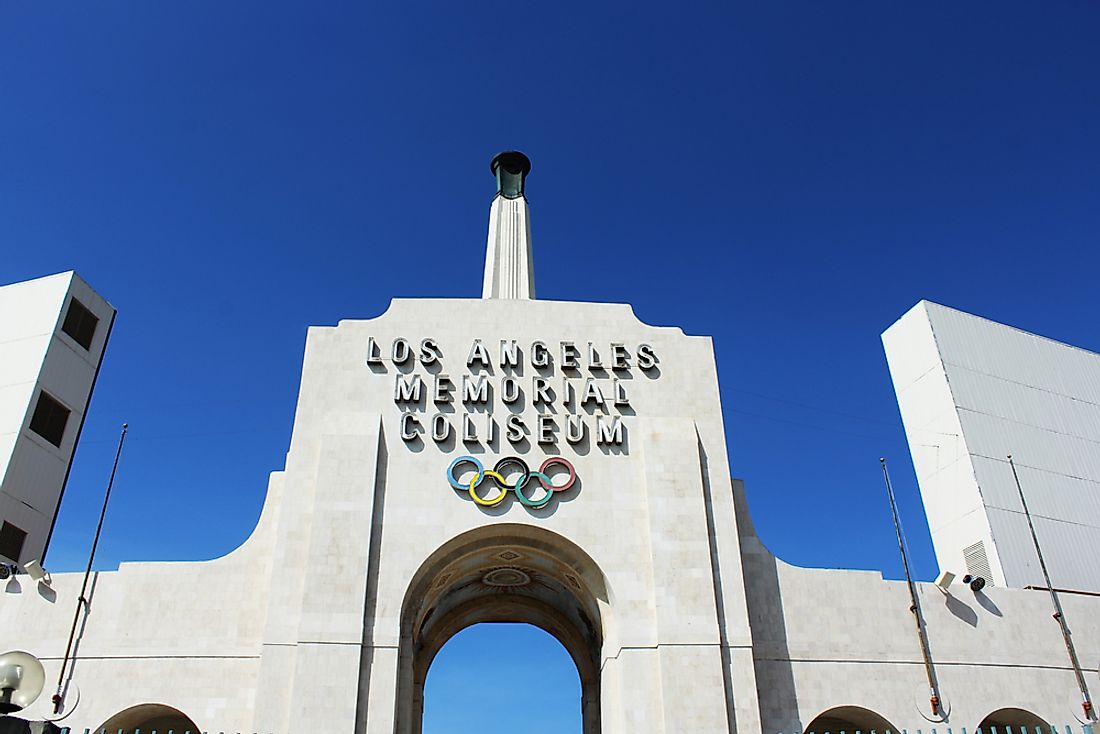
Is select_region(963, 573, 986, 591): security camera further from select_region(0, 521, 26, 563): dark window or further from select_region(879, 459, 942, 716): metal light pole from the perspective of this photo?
select_region(0, 521, 26, 563): dark window

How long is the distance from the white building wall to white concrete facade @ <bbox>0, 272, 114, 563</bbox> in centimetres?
4376

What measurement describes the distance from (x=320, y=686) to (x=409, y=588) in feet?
13.1

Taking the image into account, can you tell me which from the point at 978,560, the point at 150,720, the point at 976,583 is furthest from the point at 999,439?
the point at 150,720

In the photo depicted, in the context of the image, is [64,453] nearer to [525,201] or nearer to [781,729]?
[525,201]

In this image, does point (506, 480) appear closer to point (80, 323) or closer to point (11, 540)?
point (11, 540)

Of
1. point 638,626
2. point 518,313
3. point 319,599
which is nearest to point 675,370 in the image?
point 518,313

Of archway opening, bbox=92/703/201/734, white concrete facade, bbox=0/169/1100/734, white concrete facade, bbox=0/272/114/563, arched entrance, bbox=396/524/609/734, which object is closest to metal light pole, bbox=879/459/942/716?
white concrete facade, bbox=0/169/1100/734

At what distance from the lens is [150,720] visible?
2923 centimetres

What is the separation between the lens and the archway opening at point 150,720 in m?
27.1

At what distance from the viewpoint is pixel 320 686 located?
25359 mm

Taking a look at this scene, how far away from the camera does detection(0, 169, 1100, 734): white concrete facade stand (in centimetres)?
2667

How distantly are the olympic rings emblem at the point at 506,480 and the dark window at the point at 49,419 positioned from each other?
25.2m

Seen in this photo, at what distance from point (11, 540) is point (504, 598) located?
75.7ft

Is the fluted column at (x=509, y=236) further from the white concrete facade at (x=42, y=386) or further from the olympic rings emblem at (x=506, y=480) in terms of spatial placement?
the white concrete facade at (x=42, y=386)
